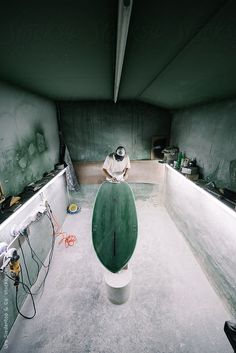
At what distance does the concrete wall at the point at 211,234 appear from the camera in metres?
2.19

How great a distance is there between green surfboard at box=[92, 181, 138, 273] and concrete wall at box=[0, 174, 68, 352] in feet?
3.23

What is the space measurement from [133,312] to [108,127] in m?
4.12

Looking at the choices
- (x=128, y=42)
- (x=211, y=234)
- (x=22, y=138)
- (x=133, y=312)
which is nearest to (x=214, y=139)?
(x=211, y=234)

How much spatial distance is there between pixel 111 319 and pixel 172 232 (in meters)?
2.33

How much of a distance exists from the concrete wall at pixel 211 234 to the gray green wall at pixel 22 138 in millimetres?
2821

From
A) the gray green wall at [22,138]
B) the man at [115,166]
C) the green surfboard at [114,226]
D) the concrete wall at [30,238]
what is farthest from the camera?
the man at [115,166]

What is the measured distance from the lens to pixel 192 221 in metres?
3.32

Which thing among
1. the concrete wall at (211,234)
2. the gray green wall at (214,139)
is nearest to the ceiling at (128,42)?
the gray green wall at (214,139)

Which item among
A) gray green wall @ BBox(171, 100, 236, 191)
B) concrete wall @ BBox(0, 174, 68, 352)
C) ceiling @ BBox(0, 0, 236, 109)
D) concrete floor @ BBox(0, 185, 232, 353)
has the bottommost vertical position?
concrete floor @ BBox(0, 185, 232, 353)

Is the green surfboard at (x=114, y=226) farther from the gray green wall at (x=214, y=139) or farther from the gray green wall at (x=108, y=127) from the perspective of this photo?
the gray green wall at (x=108, y=127)

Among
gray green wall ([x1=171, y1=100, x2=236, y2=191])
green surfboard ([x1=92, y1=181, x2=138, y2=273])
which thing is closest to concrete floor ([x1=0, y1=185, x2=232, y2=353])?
green surfboard ([x1=92, y1=181, x2=138, y2=273])

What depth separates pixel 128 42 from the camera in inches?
61.6

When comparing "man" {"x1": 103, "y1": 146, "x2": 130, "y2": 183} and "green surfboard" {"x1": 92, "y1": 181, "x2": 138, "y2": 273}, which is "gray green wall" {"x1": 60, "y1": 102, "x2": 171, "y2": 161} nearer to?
"man" {"x1": 103, "y1": 146, "x2": 130, "y2": 183}

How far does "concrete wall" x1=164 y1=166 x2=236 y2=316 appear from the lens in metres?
2.19
